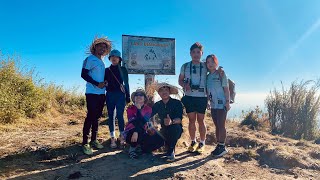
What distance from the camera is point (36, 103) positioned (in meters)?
8.62

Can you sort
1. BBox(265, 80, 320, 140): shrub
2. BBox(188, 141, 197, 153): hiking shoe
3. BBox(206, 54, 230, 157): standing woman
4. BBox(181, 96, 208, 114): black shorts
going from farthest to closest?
BBox(265, 80, 320, 140): shrub, BBox(188, 141, 197, 153): hiking shoe, BBox(181, 96, 208, 114): black shorts, BBox(206, 54, 230, 157): standing woman

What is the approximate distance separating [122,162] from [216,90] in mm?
2239

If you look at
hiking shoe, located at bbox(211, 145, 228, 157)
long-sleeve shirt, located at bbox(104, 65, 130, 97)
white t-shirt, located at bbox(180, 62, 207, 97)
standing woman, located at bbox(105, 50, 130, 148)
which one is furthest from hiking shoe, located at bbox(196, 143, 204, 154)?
long-sleeve shirt, located at bbox(104, 65, 130, 97)

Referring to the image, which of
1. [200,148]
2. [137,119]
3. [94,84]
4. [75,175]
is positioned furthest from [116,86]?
[200,148]

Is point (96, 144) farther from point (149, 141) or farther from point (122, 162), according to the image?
point (149, 141)

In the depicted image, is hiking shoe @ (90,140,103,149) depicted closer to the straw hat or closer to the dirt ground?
the dirt ground

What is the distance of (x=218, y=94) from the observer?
19.0ft

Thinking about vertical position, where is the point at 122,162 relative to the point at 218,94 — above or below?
below

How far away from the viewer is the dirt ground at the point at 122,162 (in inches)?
177

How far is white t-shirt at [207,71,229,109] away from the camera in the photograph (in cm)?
575

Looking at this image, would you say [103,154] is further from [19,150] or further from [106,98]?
[19,150]

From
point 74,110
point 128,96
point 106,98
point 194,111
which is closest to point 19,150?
point 106,98

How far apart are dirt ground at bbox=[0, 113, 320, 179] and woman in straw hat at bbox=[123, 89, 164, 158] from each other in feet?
0.69

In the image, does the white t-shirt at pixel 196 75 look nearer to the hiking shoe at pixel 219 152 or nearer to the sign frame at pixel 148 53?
the hiking shoe at pixel 219 152
